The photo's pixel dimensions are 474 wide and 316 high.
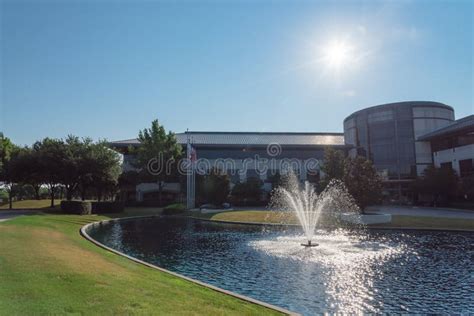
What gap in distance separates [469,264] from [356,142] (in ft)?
168

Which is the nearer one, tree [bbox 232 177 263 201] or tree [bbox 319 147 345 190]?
tree [bbox 319 147 345 190]

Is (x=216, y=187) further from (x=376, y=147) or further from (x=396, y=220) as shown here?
(x=376, y=147)

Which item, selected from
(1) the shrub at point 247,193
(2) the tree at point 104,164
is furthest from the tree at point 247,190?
(2) the tree at point 104,164

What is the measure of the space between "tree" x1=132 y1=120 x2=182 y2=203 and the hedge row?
11.8 metres

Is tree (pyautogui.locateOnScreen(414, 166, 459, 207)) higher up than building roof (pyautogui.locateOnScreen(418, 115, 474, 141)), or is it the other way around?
building roof (pyautogui.locateOnScreen(418, 115, 474, 141))

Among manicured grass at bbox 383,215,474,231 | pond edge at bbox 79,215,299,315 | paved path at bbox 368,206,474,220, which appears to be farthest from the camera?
paved path at bbox 368,206,474,220

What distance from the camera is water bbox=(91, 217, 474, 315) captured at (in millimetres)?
10031

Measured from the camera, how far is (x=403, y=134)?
57562mm

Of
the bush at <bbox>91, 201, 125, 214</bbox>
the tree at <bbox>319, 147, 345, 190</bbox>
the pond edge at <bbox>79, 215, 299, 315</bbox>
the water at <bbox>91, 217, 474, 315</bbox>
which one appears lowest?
the water at <bbox>91, 217, 474, 315</bbox>

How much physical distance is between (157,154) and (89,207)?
1798cm

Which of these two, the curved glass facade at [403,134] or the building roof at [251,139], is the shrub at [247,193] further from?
the curved glass facade at [403,134]

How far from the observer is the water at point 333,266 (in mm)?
10031

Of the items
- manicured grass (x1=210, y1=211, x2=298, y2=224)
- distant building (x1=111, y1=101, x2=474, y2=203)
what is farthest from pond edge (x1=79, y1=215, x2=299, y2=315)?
distant building (x1=111, y1=101, x2=474, y2=203)

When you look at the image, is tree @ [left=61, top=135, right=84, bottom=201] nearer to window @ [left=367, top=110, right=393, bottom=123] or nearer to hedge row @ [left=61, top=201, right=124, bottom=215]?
hedge row @ [left=61, top=201, right=124, bottom=215]
